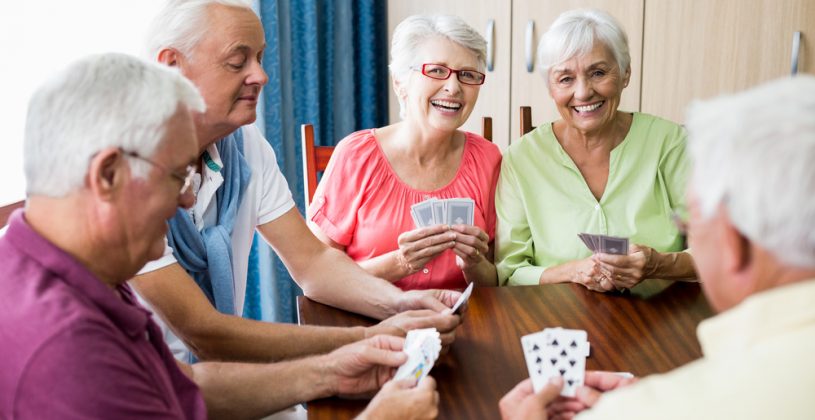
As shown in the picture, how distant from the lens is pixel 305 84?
4.13 meters

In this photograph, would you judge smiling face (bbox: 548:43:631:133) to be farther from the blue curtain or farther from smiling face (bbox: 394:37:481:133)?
the blue curtain

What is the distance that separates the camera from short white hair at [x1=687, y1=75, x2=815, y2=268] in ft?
3.02

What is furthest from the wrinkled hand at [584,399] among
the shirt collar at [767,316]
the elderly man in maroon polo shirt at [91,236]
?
the elderly man in maroon polo shirt at [91,236]

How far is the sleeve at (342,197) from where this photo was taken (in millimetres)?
2738

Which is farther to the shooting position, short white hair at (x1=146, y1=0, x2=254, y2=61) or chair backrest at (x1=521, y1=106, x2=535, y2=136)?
chair backrest at (x1=521, y1=106, x2=535, y2=136)

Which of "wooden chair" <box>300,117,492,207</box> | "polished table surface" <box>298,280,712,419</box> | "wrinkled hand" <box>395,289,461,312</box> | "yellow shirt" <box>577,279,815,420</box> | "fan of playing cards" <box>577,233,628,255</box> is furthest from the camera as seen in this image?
"wooden chair" <box>300,117,492,207</box>

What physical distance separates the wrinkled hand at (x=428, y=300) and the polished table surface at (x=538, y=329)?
0.21ft

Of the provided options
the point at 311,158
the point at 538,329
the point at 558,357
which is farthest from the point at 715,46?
the point at 558,357

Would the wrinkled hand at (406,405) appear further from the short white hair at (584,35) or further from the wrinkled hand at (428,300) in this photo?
the short white hair at (584,35)

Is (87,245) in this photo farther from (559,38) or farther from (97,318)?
(559,38)

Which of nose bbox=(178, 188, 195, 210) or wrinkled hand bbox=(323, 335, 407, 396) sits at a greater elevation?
nose bbox=(178, 188, 195, 210)

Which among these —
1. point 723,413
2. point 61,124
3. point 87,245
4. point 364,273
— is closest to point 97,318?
point 87,245

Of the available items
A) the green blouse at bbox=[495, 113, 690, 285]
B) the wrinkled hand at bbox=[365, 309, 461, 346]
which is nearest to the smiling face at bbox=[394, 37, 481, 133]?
the green blouse at bbox=[495, 113, 690, 285]

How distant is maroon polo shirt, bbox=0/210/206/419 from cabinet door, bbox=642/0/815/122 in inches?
124
